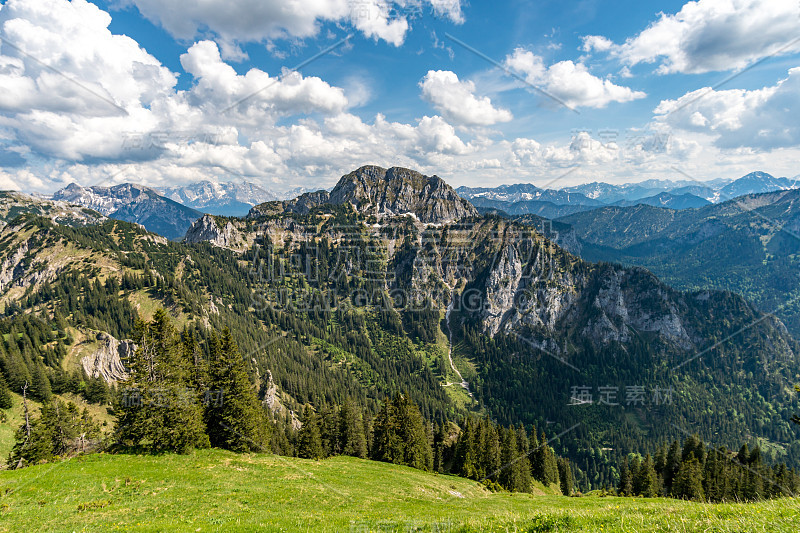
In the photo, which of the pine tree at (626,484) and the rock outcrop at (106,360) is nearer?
the pine tree at (626,484)

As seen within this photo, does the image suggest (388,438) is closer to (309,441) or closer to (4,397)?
(309,441)

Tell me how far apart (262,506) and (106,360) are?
125 meters

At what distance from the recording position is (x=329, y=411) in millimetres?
67500

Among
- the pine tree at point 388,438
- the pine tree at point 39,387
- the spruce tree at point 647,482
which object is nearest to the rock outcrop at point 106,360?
the pine tree at point 39,387

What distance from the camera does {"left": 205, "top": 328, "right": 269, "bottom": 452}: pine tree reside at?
4266 cm

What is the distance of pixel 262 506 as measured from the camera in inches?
989

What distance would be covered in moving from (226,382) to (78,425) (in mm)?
24784

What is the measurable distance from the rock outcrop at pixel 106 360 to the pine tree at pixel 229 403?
3465 inches

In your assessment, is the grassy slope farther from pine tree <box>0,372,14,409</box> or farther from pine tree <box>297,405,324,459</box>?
pine tree <box>0,372,14,409</box>

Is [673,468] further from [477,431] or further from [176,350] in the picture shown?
[176,350]

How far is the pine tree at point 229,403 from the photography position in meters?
42.7

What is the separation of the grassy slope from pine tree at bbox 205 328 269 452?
3.07 metres

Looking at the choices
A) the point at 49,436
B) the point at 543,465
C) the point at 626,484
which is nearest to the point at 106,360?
the point at 49,436

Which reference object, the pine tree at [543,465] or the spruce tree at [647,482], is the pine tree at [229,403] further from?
the spruce tree at [647,482]
